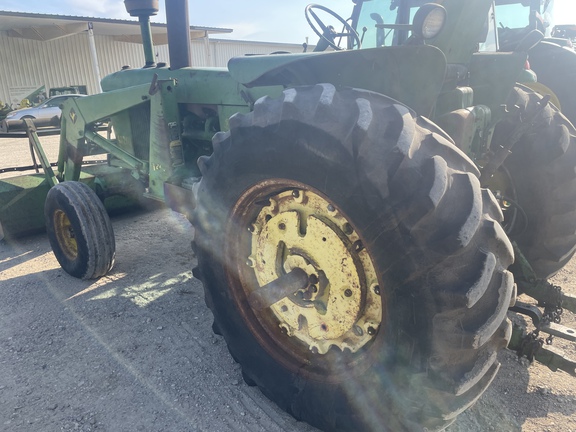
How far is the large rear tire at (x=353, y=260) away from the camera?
1.49 m

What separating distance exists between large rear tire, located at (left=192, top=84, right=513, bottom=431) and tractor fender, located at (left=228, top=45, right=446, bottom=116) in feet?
1.11

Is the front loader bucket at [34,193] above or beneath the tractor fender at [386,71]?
beneath

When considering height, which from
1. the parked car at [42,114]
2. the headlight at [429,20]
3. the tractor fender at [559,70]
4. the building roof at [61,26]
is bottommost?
the parked car at [42,114]

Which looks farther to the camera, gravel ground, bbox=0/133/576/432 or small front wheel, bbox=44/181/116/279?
small front wheel, bbox=44/181/116/279

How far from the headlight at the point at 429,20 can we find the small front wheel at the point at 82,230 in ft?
9.08

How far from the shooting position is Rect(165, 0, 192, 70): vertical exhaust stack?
3.39m

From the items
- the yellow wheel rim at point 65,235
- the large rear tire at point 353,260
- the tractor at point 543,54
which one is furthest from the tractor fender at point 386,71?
the tractor at point 543,54

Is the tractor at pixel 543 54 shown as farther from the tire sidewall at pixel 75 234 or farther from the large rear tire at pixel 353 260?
the tire sidewall at pixel 75 234

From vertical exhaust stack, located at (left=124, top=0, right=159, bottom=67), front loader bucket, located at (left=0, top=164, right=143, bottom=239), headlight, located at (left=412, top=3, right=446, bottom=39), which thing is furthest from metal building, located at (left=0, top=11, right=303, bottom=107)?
headlight, located at (left=412, top=3, right=446, bottom=39)

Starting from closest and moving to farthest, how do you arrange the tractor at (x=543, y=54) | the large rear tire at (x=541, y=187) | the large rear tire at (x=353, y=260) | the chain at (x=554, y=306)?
the large rear tire at (x=353, y=260)
the chain at (x=554, y=306)
the large rear tire at (x=541, y=187)
the tractor at (x=543, y=54)

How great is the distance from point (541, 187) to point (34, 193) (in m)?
4.50

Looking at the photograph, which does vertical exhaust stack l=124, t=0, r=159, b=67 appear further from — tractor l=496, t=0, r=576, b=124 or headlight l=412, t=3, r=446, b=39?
tractor l=496, t=0, r=576, b=124

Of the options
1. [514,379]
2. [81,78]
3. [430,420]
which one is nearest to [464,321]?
[430,420]

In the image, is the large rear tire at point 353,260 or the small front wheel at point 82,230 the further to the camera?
the small front wheel at point 82,230
